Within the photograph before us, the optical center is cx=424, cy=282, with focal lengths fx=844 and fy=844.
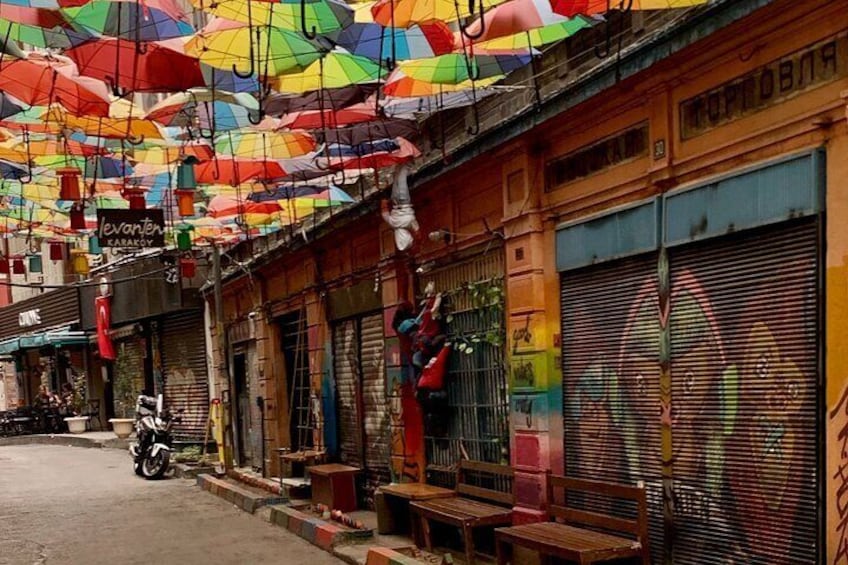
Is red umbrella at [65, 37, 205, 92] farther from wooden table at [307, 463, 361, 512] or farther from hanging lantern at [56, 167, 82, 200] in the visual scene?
wooden table at [307, 463, 361, 512]

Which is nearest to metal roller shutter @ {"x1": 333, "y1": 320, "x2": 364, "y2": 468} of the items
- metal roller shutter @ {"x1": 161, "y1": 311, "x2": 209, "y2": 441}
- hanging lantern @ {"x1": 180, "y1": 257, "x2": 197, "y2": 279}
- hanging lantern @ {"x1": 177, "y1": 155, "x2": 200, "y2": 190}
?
hanging lantern @ {"x1": 177, "y1": 155, "x2": 200, "y2": 190}

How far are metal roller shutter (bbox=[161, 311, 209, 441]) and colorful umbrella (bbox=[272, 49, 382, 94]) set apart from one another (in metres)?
16.0

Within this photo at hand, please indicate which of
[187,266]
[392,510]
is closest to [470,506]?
[392,510]

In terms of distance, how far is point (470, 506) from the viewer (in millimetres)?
8367

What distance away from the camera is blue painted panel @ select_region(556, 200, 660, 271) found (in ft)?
21.1

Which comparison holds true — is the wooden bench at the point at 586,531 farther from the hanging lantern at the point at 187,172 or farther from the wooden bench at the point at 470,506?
the hanging lantern at the point at 187,172

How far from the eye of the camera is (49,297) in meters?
31.8

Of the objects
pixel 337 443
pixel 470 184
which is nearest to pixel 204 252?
pixel 337 443

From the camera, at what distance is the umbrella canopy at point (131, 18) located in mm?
5988

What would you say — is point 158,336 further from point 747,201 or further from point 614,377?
point 747,201

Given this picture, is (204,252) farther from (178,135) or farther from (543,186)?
(543,186)

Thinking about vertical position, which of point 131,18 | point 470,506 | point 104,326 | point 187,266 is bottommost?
point 470,506

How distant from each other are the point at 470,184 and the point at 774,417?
4631 millimetres

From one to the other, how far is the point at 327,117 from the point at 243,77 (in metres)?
1.69
